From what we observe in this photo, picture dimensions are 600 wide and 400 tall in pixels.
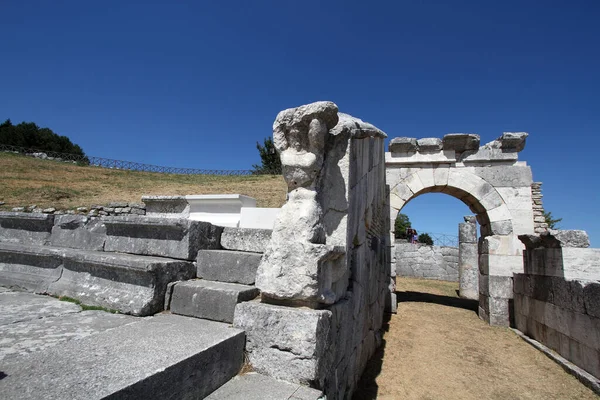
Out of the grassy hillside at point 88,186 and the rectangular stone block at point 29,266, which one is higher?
the grassy hillside at point 88,186

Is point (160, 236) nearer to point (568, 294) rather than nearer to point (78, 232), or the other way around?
point (78, 232)

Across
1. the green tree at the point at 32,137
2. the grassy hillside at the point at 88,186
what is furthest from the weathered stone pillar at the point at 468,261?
the green tree at the point at 32,137

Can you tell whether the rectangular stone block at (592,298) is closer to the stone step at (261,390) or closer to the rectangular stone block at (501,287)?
the rectangular stone block at (501,287)

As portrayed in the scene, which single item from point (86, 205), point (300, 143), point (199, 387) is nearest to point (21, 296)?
point (199, 387)

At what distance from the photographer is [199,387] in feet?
5.12

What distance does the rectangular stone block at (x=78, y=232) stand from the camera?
3.17 metres

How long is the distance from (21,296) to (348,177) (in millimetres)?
3085

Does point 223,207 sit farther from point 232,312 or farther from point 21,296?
point 232,312

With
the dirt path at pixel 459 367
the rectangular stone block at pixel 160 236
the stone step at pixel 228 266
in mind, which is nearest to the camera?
the stone step at pixel 228 266

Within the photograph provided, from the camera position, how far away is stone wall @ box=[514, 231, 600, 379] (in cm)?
370

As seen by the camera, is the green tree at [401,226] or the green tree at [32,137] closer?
the green tree at [401,226]

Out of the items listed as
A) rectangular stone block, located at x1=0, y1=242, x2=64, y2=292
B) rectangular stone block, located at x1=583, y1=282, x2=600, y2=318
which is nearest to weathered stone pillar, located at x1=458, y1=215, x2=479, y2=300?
rectangular stone block, located at x1=583, y1=282, x2=600, y2=318

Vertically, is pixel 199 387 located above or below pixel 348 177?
below

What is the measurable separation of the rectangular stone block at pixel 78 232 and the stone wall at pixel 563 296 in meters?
5.65
